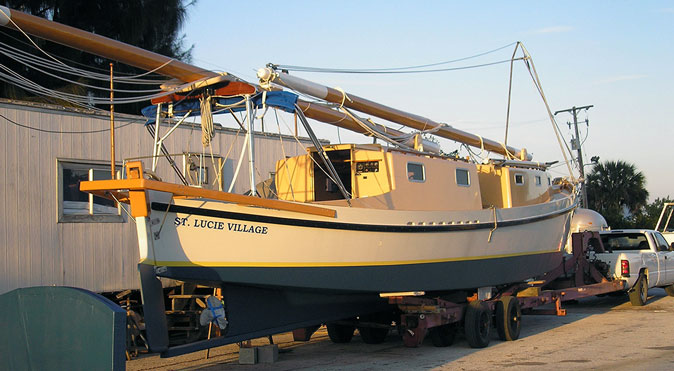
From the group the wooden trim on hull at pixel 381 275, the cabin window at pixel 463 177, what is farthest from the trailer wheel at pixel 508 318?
the cabin window at pixel 463 177

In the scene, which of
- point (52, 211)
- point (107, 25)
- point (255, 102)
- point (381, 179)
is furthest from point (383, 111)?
point (107, 25)

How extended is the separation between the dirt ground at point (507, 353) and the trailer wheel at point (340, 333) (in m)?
0.13

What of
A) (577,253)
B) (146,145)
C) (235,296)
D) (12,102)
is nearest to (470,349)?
(235,296)

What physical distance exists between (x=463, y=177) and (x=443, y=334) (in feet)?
9.29

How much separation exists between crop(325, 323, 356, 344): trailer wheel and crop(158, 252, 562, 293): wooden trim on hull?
2247mm

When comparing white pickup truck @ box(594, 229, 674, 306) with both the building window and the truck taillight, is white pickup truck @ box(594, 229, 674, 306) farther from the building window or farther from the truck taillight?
the building window

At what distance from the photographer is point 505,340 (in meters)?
12.5

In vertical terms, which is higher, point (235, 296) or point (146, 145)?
point (146, 145)

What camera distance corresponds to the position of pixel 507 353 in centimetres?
1099

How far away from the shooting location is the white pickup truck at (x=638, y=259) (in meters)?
16.3

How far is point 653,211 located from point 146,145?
32.3 metres

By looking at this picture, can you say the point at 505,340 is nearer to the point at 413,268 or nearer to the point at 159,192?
the point at 413,268

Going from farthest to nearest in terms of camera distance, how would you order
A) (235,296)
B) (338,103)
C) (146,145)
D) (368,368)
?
(146,145)
(338,103)
(368,368)
(235,296)

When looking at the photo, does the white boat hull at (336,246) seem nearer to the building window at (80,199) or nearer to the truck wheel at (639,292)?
the building window at (80,199)
